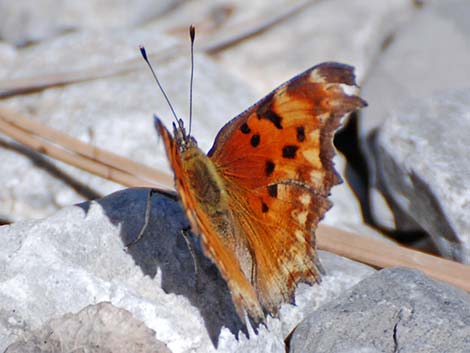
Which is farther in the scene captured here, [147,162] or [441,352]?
[147,162]

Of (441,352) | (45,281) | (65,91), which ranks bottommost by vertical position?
(441,352)

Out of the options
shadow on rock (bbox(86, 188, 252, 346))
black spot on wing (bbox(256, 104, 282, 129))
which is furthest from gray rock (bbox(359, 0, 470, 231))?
shadow on rock (bbox(86, 188, 252, 346))

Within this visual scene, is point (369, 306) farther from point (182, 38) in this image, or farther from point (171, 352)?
point (182, 38)

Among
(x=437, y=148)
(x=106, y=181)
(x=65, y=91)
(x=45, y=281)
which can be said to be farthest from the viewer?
(x=65, y=91)

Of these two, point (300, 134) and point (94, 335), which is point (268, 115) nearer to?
point (300, 134)

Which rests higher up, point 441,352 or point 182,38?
point 182,38

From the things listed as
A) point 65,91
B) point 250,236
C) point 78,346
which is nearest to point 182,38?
point 65,91

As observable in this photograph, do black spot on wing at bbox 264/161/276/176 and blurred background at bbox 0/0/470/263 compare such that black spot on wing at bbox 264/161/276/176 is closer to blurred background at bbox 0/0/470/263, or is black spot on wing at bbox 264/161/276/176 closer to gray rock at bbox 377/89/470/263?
blurred background at bbox 0/0/470/263
